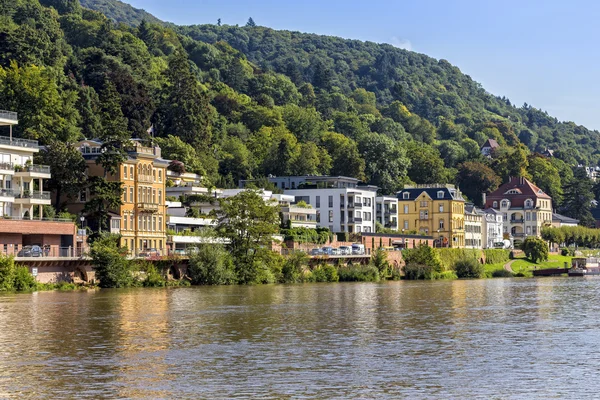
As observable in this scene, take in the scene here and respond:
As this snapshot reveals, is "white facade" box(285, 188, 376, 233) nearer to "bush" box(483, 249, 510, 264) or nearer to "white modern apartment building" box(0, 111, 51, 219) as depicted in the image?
"bush" box(483, 249, 510, 264)

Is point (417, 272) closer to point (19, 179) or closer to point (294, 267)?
point (294, 267)

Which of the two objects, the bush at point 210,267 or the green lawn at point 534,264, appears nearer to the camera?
the bush at point 210,267

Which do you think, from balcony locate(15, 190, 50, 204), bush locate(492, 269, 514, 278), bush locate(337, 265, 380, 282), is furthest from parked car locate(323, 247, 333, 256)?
balcony locate(15, 190, 50, 204)

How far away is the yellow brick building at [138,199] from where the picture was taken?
109 meters

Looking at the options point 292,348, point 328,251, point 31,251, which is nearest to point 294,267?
point 328,251

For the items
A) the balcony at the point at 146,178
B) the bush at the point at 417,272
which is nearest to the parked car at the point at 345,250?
the bush at the point at 417,272

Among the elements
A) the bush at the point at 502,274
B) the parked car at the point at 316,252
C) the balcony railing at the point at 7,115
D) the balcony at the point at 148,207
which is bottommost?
the bush at the point at 502,274

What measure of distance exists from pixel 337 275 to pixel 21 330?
75.1 metres

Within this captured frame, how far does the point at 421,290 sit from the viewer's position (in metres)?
104

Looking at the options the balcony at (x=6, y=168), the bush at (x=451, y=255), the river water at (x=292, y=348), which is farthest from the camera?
the bush at (x=451, y=255)

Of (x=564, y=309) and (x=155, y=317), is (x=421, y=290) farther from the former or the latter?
(x=155, y=317)

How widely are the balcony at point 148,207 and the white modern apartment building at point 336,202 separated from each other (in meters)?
53.8

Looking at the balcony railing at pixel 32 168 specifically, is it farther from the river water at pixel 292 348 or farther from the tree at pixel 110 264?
the river water at pixel 292 348

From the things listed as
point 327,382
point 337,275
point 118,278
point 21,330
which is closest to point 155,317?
point 21,330
